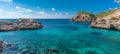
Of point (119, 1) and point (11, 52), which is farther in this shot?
point (119, 1)

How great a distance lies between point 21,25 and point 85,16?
410 feet

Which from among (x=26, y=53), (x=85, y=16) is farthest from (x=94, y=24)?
(x=85, y=16)

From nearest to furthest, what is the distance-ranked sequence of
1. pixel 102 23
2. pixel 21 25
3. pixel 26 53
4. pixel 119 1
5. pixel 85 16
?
1. pixel 26 53
2. pixel 119 1
3. pixel 21 25
4. pixel 102 23
5. pixel 85 16

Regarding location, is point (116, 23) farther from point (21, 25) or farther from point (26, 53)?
point (26, 53)

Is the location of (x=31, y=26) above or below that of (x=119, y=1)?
below

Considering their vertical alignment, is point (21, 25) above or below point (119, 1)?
below

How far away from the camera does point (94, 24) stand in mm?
94688

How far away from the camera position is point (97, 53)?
105 ft

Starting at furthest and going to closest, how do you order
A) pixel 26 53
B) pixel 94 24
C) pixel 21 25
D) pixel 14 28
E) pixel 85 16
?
pixel 85 16 < pixel 94 24 < pixel 21 25 < pixel 14 28 < pixel 26 53

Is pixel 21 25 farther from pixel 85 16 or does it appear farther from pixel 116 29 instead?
pixel 85 16

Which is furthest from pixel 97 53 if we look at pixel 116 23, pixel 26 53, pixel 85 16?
pixel 85 16

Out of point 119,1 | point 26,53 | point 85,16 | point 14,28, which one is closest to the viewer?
point 26,53

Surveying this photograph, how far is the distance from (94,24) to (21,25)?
47.9 metres

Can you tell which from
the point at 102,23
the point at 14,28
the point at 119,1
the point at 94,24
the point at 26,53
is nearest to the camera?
the point at 26,53
